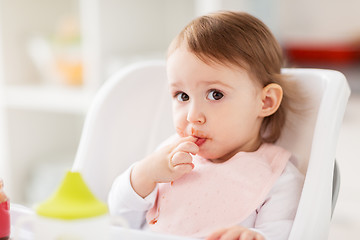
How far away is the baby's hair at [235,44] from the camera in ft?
2.61

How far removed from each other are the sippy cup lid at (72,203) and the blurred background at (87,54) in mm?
1270

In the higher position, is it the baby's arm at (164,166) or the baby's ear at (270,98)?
the baby's ear at (270,98)

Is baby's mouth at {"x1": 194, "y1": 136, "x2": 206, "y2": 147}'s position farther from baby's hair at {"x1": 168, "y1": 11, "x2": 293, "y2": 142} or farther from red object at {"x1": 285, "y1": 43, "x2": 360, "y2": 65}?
red object at {"x1": 285, "y1": 43, "x2": 360, "y2": 65}

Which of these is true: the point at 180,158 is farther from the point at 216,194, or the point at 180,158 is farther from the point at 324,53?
the point at 324,53

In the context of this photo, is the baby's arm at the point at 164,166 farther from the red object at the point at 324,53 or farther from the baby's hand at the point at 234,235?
the red object at the point at 324,53

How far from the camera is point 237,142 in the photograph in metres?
0.85

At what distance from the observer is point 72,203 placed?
1.61ft

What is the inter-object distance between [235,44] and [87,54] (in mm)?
1162

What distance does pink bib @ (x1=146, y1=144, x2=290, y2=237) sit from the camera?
80 cm

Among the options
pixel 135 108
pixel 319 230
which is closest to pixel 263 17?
pixel 135 108

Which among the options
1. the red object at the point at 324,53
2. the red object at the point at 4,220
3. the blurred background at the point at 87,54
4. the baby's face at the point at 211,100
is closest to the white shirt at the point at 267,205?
the baby's face at the point at 211,100

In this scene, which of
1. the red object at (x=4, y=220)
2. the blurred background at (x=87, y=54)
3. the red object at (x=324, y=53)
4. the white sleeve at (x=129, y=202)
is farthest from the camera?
the red object at (x=324, y=53)

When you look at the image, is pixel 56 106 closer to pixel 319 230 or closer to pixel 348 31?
pixel 348 31

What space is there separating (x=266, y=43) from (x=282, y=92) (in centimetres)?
A: 9
